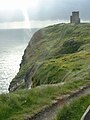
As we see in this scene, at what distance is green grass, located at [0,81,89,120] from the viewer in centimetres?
2612

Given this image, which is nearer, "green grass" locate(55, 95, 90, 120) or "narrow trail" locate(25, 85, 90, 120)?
"green grass" locate(55, 95, 90, 120)

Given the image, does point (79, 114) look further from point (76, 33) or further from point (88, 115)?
point (76, 33)

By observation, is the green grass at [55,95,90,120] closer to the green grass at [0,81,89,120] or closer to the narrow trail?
the narrow trail

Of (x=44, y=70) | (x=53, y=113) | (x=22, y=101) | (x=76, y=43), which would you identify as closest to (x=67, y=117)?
(x=53, y=113)

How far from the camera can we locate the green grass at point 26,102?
26.1 meters

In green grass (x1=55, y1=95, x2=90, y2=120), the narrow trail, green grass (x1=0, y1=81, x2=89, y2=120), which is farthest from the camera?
the narrow trail

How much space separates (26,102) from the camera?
94.4ft

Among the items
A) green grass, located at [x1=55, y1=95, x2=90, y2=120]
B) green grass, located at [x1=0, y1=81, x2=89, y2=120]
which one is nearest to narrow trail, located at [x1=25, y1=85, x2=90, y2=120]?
green grass, located at [x1=0, y1=81, x2=89, y2=120]

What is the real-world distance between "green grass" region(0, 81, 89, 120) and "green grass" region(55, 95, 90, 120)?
2.54 metres

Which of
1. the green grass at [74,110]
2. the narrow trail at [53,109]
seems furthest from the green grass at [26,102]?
the green grass at [74,110]

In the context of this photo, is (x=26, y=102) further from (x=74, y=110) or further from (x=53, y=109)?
(x=74, y=110)

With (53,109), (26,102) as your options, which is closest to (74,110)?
(53,109)

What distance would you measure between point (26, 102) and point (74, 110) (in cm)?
440

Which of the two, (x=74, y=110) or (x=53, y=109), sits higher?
(x=74, y=110)
